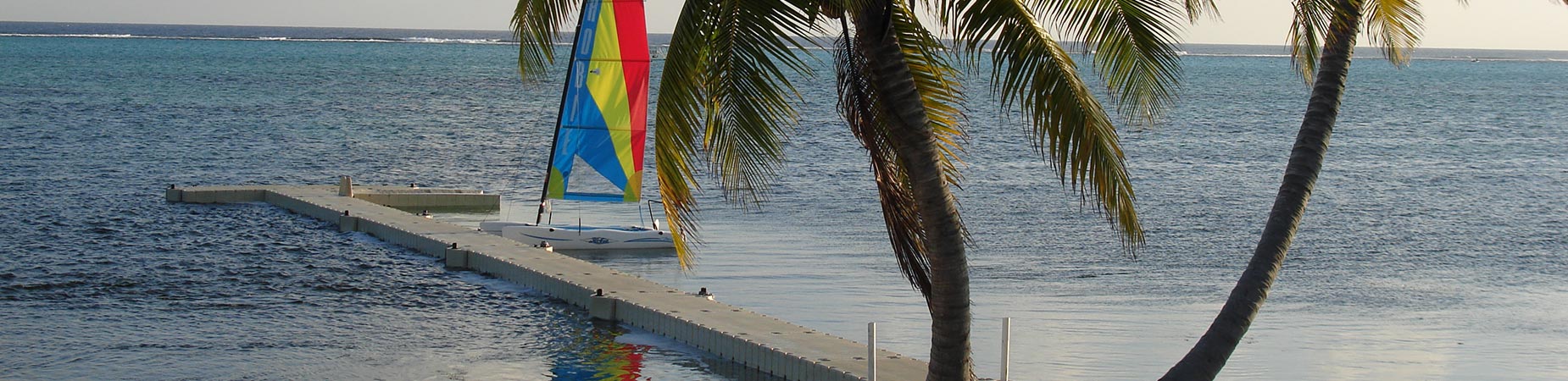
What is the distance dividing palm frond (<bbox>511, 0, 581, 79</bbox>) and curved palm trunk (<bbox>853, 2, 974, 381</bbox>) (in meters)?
1.50

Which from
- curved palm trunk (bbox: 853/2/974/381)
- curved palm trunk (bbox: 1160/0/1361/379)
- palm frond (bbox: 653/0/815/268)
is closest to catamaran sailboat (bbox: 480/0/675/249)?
curved palm trunk (bbox: 1160/0/1361/379)

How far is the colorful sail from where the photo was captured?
27.6 m

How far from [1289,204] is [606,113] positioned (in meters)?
19.1

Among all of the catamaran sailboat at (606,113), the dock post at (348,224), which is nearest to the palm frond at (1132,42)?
the catamaran sailboat at (606,113)

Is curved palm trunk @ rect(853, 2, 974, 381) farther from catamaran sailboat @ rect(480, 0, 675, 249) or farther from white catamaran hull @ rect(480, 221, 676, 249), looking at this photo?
catamaran sailboat @ rect(480, 0, 675, 249)

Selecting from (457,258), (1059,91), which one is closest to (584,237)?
(457,258)

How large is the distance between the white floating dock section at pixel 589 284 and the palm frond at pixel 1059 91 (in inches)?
255

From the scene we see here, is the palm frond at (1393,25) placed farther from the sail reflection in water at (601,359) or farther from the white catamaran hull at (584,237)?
the white catamaran hull at (584,237)

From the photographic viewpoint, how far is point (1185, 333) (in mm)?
19297

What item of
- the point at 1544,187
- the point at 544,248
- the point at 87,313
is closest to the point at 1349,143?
the point at 1544,187

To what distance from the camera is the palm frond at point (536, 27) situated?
8.12 m

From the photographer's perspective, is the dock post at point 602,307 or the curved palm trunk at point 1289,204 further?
the dock post at point 602,307

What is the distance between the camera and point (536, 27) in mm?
8148

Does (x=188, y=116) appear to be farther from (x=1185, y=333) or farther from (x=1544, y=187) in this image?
(x=1185, y=333)
